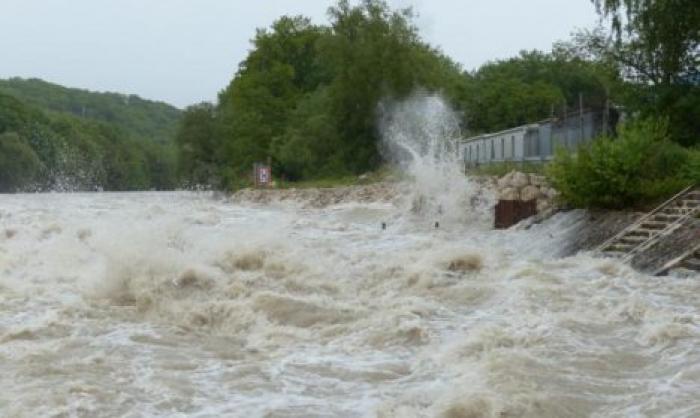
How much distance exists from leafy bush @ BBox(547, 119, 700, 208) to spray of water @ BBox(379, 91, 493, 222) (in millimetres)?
5330

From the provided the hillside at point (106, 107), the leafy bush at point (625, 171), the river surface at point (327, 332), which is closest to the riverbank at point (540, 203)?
the leafy bush at point (625, 171)

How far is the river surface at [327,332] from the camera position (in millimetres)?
6664

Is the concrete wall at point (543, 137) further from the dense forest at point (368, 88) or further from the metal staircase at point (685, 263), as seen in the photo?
the metal staircase at point (685, 263)

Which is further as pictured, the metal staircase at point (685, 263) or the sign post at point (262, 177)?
the sign post at point (262, 177)

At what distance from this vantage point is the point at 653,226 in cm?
1586

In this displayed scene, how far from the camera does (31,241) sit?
57.6 ft

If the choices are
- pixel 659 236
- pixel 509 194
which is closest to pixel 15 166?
pixel 509 194

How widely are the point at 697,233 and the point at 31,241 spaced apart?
43.6ft

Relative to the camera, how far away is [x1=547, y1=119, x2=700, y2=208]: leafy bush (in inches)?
701

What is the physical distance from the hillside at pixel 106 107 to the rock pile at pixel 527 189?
131616 mm

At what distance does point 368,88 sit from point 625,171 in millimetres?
35251

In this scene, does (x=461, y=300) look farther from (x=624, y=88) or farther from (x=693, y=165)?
(x=624, y=88)

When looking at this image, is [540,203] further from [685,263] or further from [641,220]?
[685,263]

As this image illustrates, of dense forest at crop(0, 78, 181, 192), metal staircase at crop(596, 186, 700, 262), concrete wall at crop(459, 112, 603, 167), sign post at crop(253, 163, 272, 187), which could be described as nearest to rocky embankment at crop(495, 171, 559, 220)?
metal staircase at crop(596, 186, 700, 262)
